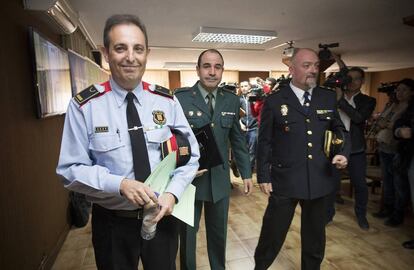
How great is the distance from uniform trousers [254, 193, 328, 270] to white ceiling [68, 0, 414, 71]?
Answer: 2.11 m

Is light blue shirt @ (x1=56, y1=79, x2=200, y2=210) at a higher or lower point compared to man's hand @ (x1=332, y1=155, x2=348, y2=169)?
higher

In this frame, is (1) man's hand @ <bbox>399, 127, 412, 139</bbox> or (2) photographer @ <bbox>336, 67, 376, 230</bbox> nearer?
(1) man's hand @ <bbox>399, 127, 412, 139</bbox>

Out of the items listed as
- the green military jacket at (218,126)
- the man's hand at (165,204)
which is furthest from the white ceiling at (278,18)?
the man's hand at (165,204)

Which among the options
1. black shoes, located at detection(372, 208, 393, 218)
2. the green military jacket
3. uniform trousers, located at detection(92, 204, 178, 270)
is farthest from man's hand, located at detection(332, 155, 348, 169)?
black shoes, located at detection(372, 208, 393, 218)

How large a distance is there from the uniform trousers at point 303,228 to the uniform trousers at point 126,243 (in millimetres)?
917

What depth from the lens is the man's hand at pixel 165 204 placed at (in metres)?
0.83

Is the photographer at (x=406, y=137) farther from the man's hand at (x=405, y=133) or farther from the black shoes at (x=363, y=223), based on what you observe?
the black shoes at (x=363, y=223)

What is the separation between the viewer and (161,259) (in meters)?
0.94

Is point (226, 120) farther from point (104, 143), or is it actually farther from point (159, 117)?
point (104, 143)

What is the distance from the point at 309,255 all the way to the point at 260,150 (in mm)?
743

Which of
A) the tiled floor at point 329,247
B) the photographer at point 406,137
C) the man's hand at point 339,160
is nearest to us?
the man's hand at point 339,160

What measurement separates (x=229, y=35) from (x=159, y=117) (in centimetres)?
338

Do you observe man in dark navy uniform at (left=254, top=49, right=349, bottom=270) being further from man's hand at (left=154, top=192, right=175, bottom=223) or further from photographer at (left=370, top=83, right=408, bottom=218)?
photographer at (left=370, top=83, right=408, bottom=218)

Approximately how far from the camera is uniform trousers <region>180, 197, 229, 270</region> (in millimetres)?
1650
